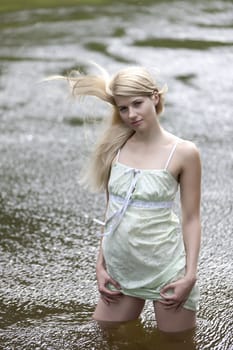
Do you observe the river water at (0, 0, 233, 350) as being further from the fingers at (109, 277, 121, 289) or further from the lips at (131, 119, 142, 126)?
the lips at (131, 119, 142, 126)

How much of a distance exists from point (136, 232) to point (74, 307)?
3.16 feet

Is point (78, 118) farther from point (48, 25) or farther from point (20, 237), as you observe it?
point (48, 25)

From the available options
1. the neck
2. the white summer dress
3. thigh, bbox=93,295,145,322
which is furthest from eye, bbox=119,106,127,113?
thigh, bbox=93,295,145,322

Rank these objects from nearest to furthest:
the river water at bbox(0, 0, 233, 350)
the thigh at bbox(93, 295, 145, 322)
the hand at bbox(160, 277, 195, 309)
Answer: the hand at bbox(160, 277, 195, 309) < the thigh at bbox(93, 295, 145, 322) < the river water at bbox(0, 0, 233, 350)

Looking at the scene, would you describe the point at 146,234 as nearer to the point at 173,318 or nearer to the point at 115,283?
the point at 115,283

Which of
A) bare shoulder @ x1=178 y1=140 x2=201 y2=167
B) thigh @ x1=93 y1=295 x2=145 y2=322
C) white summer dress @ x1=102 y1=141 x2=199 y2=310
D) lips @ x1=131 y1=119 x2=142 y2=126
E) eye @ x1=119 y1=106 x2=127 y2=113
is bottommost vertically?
thigh @ x1=93 y1=295 x2=145 y2=322

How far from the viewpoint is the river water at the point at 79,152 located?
3.85 metres

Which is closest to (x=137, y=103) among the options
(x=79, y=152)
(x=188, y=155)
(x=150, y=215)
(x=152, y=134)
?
(x=152, y=134)

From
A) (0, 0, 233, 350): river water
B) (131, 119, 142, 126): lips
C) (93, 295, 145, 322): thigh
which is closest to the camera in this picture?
(131, 119, 142, 126): lips

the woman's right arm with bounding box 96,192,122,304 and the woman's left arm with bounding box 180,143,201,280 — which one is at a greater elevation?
the woman's left arm with bounding box 180,143,201,280

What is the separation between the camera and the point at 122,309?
3.42 m

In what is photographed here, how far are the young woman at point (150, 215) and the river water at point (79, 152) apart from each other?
37cm

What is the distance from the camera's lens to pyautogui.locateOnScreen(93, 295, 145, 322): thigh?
341 centimetres

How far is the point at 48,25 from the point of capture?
11734mm
